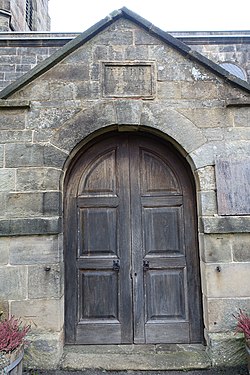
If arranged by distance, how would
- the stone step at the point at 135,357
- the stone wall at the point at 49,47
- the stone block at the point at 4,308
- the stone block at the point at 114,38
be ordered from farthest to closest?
the stone wall at the point at 49,47 < the stone block at the point at 114,38 < the stone block at the point at 4,308 < the stone step at the point at 135,357

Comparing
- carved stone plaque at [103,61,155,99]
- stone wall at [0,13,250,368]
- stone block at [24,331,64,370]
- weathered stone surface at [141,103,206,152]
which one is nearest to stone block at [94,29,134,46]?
stone wall at [0,13,250,368]

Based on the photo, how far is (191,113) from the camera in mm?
3734

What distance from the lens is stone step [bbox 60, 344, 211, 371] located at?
128 inches

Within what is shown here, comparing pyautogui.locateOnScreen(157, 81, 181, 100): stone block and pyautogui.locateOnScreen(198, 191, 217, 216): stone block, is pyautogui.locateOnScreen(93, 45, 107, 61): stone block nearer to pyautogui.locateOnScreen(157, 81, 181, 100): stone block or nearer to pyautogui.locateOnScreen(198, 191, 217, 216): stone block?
pyautogui.locateOnScreen(157, 81, 181, 100): stone block

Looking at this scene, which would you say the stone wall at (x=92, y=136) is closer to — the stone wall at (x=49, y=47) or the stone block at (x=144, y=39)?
the stone block at (x=144, y=39)

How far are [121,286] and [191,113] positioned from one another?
7.42 ft

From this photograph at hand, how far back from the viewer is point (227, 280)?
3.48 meters

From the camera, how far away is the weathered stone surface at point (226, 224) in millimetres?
3488

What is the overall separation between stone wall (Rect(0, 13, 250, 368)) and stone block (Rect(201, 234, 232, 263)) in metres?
0.01

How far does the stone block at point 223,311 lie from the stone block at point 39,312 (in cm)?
169

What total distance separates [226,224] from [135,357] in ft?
5.84

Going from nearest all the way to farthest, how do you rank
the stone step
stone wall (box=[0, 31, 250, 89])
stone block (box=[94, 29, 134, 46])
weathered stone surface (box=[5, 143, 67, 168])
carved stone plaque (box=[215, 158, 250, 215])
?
the stone step, carved stone plaque (box=[215, 158, 250, 215]), weathered stone surface (box=[5, 143, 67, 168]), stone block (box=[94, 29, 134, 46]), stone wall (box=[0, 31, 250, 89])

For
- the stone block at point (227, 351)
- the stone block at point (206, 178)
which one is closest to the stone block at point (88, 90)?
the stone block at point (206, 178)

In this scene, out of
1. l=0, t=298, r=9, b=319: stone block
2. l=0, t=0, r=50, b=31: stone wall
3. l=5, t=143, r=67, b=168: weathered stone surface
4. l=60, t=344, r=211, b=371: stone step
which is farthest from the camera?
l=0, t=0, r=50, b=31: stone wall
